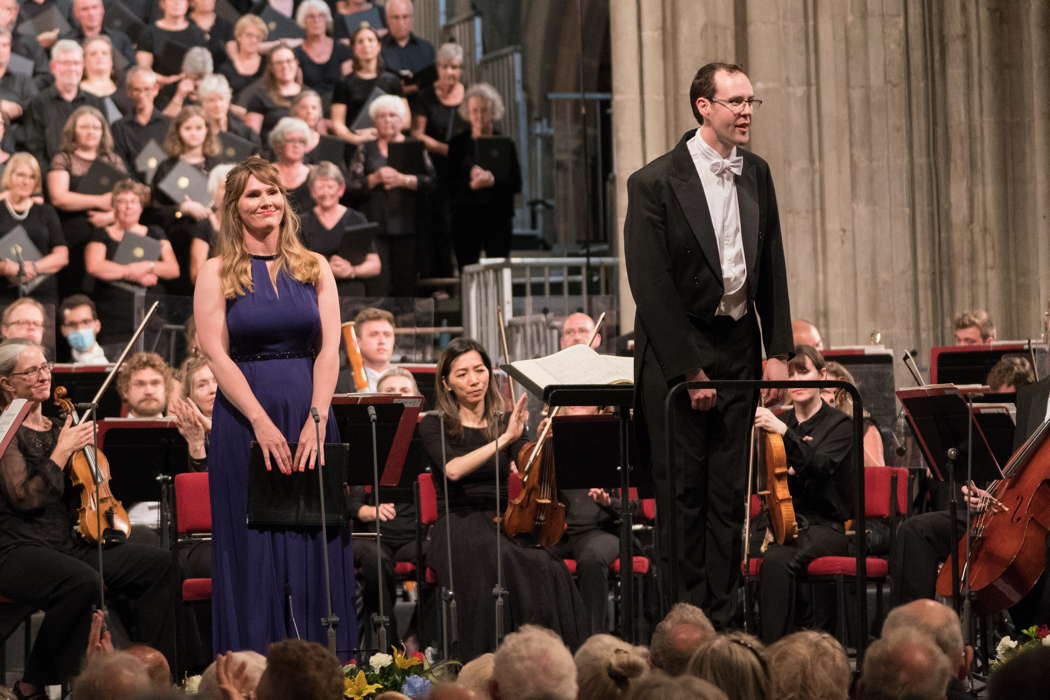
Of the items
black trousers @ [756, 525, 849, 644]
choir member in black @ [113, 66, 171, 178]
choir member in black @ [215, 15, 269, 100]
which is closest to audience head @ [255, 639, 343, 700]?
black trousers @ [756, 525, 849, 644]

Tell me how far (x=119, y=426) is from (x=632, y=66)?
16.9 ft

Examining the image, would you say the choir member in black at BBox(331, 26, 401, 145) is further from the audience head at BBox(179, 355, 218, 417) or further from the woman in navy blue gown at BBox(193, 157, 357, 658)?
the woman in navy blue gown at BBox(193, 157, 357, 658)

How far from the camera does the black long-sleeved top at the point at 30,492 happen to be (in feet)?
21.3

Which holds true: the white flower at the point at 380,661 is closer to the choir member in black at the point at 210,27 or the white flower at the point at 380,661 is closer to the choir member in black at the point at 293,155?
the choir member in black at the point at 293,155

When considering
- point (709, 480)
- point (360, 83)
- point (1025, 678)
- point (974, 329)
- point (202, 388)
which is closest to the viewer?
point (1025, 678)

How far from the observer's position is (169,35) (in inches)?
472

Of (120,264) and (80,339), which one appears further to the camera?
(120,264)

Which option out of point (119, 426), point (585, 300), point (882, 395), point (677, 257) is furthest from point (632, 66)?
point (677, 257)

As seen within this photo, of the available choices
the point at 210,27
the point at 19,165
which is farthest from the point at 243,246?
the point at 210,27

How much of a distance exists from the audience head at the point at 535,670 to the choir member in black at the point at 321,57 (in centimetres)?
927

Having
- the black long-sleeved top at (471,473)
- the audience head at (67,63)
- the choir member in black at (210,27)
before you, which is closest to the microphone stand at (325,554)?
the black long-sleeved top at (471,473)

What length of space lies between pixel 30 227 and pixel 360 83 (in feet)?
8.74

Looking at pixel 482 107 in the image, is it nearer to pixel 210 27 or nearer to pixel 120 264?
pixel 210 27

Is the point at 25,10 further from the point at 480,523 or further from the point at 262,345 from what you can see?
the point at 262,345
